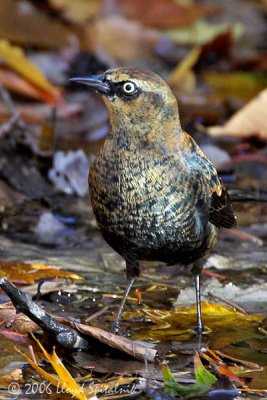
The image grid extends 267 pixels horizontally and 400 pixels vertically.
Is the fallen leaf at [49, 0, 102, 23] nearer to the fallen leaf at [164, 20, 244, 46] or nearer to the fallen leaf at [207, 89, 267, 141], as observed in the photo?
the fallen leaf at [164, 20, 244, 46]

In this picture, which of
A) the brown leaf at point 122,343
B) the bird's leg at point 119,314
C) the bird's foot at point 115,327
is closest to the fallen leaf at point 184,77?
the bird's leg at point 119,314

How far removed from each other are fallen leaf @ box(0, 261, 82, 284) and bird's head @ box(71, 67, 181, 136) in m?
1.02

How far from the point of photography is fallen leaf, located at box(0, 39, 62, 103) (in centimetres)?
970

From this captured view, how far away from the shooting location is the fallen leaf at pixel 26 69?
382 inches

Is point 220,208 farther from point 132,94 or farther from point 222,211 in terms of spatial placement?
point 132,94

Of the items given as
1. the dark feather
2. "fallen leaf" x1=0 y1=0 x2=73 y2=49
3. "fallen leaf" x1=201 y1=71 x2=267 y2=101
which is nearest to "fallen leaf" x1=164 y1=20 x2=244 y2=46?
"fallen leaf" x1=201 y1=71 x2=267 y2=101

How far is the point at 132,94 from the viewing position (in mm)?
5648

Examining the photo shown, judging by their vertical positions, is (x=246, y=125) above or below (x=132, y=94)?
above

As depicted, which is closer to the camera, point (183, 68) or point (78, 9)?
point (183, 68)

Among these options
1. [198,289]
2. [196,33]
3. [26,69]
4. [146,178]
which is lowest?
[198,289]

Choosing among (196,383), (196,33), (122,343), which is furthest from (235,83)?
(196,383)

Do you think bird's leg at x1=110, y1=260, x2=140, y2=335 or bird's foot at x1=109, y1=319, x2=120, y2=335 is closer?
bird's foot at x1=109, y1=319, x2=120, y2=335

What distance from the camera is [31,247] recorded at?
6.91 metres

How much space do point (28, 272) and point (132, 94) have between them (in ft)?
4.17
